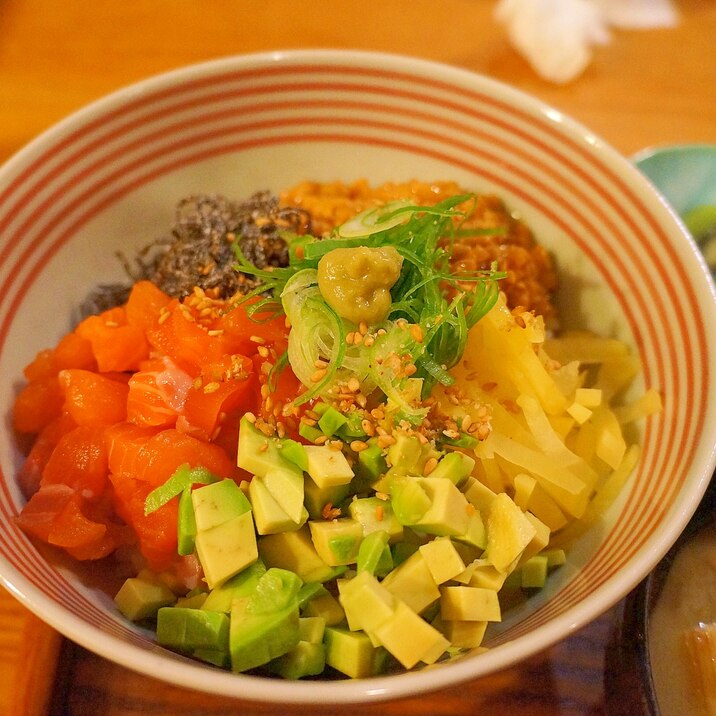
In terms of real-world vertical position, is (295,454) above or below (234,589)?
above

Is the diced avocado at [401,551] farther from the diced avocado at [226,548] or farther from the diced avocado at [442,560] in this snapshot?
the diced avocado at [226,548]

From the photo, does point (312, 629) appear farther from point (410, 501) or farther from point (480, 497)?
point (480, 497)

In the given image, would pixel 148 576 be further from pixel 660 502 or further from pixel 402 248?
Result: pixel 660 502

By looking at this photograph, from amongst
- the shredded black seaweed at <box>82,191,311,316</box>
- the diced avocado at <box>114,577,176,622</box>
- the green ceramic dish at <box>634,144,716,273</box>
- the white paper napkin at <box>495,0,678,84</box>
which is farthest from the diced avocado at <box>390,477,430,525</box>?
the white paper napkin at <box>495,0,678,84</box>

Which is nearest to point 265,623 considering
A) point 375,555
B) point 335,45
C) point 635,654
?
point 375,555

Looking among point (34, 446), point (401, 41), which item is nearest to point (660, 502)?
point (34, 446)

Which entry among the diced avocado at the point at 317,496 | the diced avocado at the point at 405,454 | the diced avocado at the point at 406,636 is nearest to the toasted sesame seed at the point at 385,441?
the diced avocado at the point at 405,454
